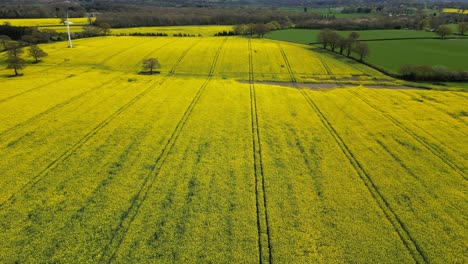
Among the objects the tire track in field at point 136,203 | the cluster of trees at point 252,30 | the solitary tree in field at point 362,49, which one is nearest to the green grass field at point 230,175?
the tire track in field at point 136,203

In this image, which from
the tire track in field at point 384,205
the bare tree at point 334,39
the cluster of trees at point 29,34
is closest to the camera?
the tire track in field at point 384,205

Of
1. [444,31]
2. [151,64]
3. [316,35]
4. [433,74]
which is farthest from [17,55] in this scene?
[444,31]

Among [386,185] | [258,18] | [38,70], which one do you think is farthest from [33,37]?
[258,18]

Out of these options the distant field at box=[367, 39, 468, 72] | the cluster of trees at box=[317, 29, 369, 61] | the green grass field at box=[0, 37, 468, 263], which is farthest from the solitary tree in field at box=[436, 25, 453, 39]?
the green grass field at box=[0, 37, 468, 263]

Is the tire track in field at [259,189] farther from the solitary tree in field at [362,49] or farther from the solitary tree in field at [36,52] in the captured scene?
the solitary tree in field at [36,52]

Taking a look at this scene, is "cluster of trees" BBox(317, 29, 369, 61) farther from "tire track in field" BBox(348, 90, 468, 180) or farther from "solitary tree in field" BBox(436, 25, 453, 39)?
"solitary tree in field" BBox(436, 25, 453, 39)

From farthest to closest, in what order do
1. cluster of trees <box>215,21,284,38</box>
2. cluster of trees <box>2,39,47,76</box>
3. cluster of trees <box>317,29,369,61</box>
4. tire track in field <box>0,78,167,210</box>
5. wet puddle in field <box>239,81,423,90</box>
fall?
cluster of trees <box>215,21,284,38</box>, cluster of trees <box>317,29,369,61</box>, cluster of trees <box>2,39,47,76</box>, wet puddle in field <box>239,81,423,90</box>, tire track in field <box>0,78,167,210</box>

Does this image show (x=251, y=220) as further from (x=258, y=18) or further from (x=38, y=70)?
(x=258, y=18)
